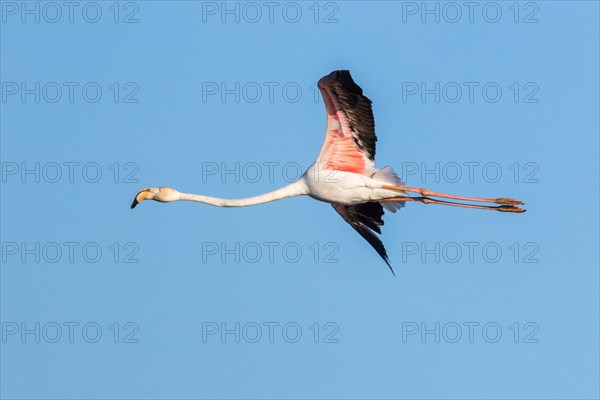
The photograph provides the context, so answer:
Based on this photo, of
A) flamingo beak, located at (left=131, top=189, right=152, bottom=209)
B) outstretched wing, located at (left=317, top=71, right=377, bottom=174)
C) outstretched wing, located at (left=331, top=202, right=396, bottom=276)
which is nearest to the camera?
outstretched wing, located at (left=317, top=71, right=377, bottom=174)

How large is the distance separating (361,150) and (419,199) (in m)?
1.51

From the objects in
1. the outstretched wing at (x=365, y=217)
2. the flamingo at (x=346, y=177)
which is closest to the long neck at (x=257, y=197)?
the flamingo at (x=346, y=177)

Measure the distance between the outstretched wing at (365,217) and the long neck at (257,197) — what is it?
5.57 feet

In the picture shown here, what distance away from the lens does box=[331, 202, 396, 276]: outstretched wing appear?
31.0 meters

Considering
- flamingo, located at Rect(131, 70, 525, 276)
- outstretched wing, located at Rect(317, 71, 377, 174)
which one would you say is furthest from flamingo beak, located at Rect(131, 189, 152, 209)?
outstretched wing, located at Rect(317, 71, 377, 174)

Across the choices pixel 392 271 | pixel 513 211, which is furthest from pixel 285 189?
pixel 513 211

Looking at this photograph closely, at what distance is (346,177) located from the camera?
96.1ft

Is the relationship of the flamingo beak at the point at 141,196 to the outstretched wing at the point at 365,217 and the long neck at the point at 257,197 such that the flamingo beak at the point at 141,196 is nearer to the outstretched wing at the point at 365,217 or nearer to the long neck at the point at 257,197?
the long neck at the point at 257,197

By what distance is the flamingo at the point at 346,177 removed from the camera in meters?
29.0

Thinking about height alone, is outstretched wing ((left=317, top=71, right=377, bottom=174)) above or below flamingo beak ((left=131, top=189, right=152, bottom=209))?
above

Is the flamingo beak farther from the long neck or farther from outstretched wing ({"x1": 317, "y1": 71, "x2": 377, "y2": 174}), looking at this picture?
outstretched wing ({"x1": 317, "y1": 71, "x2": 377, "y2": 174})

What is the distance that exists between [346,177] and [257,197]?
68.0 inches

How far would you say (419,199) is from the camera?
30031 millimetres

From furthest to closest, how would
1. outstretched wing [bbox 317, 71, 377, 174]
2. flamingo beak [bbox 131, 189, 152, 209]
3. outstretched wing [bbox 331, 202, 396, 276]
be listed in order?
outstretched wing [bbox 331, 202, 396, 276] < flamingo beak [bbox 131, 189, 152, 209] < outstretched wing [bbox 317, 71, 377, 174]
